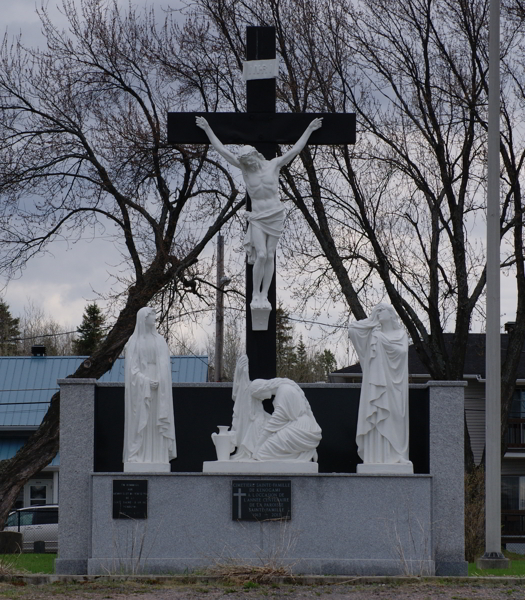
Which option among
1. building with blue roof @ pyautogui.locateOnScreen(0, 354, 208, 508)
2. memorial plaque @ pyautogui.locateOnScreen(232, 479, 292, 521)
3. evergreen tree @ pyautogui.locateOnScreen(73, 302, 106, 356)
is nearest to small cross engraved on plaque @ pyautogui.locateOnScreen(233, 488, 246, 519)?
memorial plaque @ pyautogui.locateOnScreen(232, 479, 292, 521)

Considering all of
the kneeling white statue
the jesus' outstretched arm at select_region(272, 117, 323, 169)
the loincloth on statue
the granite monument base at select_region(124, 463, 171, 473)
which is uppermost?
the jesus' outstretched arm at select_region(272, 117, 323, 169)

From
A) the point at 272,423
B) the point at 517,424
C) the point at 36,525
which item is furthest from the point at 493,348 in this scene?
the point at 517,424

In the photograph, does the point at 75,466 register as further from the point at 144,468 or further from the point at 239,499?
the point at 239,499

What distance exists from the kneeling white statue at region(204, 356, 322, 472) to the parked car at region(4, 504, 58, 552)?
1026 centimetres

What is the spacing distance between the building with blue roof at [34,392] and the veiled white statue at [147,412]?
17001 mm

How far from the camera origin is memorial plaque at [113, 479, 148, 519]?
12.6 meters

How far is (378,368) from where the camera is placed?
12.9 m

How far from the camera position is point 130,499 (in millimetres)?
12625

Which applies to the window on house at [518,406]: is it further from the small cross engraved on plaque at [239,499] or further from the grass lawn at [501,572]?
the small cross engraved on plaque at [239,499]

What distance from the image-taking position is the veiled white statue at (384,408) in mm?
12883

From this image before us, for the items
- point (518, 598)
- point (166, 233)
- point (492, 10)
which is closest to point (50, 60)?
point (166, 233)

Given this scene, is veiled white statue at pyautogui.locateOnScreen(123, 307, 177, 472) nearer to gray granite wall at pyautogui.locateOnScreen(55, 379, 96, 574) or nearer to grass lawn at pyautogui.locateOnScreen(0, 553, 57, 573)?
gray granite wall at pyautogui.locateOnScreen(55, 379, 96, 574)

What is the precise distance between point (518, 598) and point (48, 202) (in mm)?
13262

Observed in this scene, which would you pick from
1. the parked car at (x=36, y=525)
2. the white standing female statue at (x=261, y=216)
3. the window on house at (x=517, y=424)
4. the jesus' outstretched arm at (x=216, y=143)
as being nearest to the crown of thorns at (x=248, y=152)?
the white standing female statue at (x=261, y=216)
